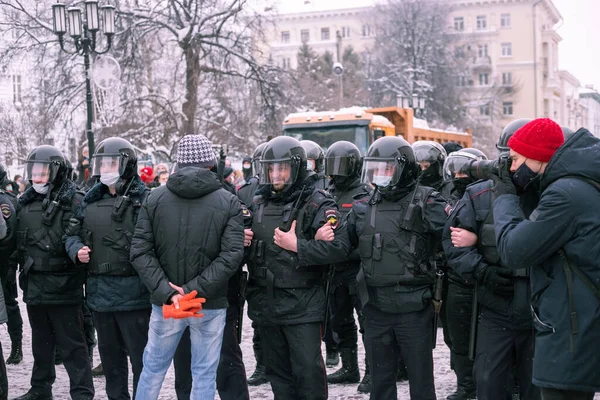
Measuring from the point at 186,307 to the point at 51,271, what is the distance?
189cm

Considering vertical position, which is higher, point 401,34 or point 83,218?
point 401,34

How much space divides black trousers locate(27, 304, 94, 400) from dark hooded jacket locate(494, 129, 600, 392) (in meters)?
3.91

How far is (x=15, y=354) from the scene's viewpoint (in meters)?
8.23

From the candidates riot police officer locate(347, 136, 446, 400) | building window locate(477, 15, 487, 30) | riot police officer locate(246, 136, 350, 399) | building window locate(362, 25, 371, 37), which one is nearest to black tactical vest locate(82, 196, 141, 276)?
riot police officer locate(246, 136, 350, 399)

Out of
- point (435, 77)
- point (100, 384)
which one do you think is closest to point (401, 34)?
point (435, 77)

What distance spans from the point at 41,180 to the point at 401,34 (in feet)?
144

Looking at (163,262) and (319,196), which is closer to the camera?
(163,262)

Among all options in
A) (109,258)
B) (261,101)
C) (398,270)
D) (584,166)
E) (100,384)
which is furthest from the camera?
(261,101)

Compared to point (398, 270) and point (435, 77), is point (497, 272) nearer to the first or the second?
point (398, 270)

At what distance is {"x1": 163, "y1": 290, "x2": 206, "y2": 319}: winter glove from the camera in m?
5.02

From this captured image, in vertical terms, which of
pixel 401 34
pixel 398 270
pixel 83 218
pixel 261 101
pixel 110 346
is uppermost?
pixel 401 34

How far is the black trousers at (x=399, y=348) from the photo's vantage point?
17.5 feet

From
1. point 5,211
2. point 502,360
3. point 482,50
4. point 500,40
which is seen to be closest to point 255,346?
point 5,211

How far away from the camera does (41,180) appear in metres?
6.53
